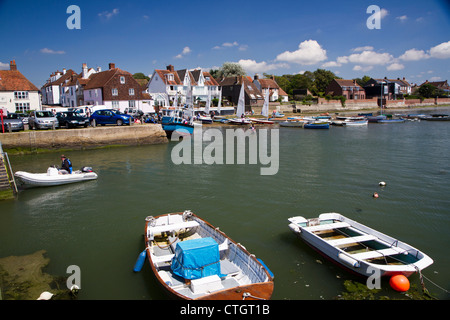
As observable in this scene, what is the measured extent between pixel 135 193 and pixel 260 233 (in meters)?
8.52

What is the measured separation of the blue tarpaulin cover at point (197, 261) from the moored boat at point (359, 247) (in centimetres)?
401

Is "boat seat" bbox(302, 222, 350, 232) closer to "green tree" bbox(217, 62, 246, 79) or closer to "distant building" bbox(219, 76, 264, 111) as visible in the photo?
"distant building" bbox(219, 76, 264, 111)

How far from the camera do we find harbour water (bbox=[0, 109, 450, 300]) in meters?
10.3

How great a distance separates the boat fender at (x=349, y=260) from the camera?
968 centimetres

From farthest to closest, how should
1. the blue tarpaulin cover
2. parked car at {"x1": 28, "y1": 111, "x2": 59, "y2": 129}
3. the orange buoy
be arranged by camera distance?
parked car at {"x1": 28, "y1": 111, "x2": 59, "y2": 129}, the orange buoy, the blue tarpaulin cover

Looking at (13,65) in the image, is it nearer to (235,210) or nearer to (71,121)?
(71,121)

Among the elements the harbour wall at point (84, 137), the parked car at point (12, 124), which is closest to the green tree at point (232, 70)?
the harbour wall at point (84, 137)

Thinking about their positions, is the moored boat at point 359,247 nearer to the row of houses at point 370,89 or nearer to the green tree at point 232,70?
the green tree at point 232,70

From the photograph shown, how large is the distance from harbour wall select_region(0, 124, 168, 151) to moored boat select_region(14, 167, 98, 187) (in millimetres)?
12315

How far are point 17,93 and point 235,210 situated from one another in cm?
4706

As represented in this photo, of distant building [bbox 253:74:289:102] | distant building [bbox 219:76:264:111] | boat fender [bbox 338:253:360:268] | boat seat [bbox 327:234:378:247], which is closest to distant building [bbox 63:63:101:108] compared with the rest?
distant building [bbox 219:76:264:111]

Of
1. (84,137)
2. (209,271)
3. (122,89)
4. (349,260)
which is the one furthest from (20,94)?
(349,260)

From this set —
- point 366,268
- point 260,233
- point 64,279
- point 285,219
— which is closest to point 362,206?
point 285,219

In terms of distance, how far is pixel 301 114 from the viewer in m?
87.2
